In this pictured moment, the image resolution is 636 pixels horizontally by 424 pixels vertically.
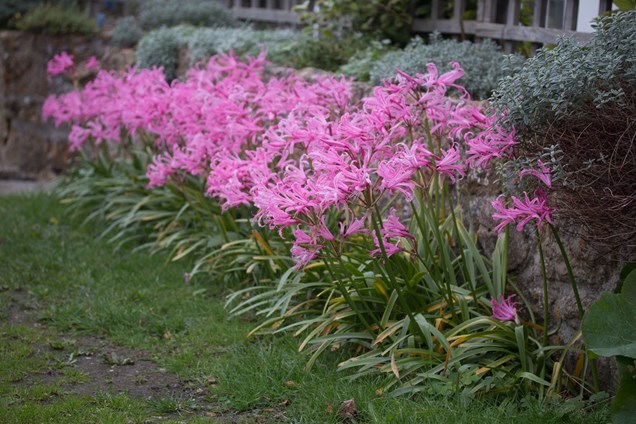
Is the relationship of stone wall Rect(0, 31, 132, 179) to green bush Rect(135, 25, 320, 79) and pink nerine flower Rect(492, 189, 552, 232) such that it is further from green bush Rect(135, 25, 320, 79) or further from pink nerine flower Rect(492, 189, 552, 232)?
pink nerine flower Rect(492, 189, 552, 232)

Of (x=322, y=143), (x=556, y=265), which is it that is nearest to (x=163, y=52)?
(x=322, y=143)

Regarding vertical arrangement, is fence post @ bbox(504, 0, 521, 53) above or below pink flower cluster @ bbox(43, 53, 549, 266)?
above

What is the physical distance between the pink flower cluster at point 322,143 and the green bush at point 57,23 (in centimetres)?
449

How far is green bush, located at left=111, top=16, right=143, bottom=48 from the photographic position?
35.6 ft

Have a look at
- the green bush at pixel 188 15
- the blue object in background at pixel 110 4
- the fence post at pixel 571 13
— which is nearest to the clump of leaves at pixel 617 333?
the fence post at pixel 571 13

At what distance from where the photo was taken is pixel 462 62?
19.2 ft

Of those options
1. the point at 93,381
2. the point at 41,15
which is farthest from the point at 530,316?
the point at 41,15

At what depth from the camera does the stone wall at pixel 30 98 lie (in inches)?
441

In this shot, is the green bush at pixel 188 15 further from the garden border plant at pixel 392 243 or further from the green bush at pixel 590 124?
the green bush at pixel 590 124

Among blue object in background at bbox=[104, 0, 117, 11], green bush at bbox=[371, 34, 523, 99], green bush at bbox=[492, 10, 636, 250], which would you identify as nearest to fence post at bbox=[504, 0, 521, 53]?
green bush at bbox=[371, 34, 523, 99]

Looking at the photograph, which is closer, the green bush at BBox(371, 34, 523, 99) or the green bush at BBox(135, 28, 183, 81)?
the green bush at BBox(371, 34, 523, 99)

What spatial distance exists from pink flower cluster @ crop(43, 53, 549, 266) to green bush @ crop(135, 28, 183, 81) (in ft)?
7.17

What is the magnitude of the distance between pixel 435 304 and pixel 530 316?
1.58ft

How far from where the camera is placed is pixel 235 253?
561cm
